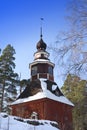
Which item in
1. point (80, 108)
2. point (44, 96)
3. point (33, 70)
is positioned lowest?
point (80, 108)

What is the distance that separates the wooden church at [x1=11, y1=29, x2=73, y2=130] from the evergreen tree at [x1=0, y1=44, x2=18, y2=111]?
4647 mm

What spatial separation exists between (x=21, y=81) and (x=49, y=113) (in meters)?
11.6

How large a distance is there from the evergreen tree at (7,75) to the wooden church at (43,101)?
4647mm

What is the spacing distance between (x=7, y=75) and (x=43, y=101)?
9.83 meters

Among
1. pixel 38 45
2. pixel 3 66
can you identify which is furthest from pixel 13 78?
pixel 38 45

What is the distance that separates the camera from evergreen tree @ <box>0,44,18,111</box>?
37.8 m

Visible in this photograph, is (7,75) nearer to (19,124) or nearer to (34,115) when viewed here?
(34,115)

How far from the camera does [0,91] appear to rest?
123ft

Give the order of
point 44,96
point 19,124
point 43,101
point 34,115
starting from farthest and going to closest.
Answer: point 34,115 < point 43,101 < point 44,96 < point 19,124

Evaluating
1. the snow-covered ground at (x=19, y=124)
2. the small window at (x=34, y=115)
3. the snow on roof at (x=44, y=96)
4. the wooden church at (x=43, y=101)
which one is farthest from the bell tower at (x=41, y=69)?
the snow-covered ground at (x=19, y=124)

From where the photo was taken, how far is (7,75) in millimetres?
38438

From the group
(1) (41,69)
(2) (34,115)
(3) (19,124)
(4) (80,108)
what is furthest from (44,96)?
(3) (19,124)

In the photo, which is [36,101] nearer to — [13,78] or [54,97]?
[54,97]

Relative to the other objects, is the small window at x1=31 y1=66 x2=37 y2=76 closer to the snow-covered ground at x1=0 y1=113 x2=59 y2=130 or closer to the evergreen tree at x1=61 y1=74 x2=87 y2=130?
the evergreen tree at x1=61 y1=74 x2=87 y2=130
